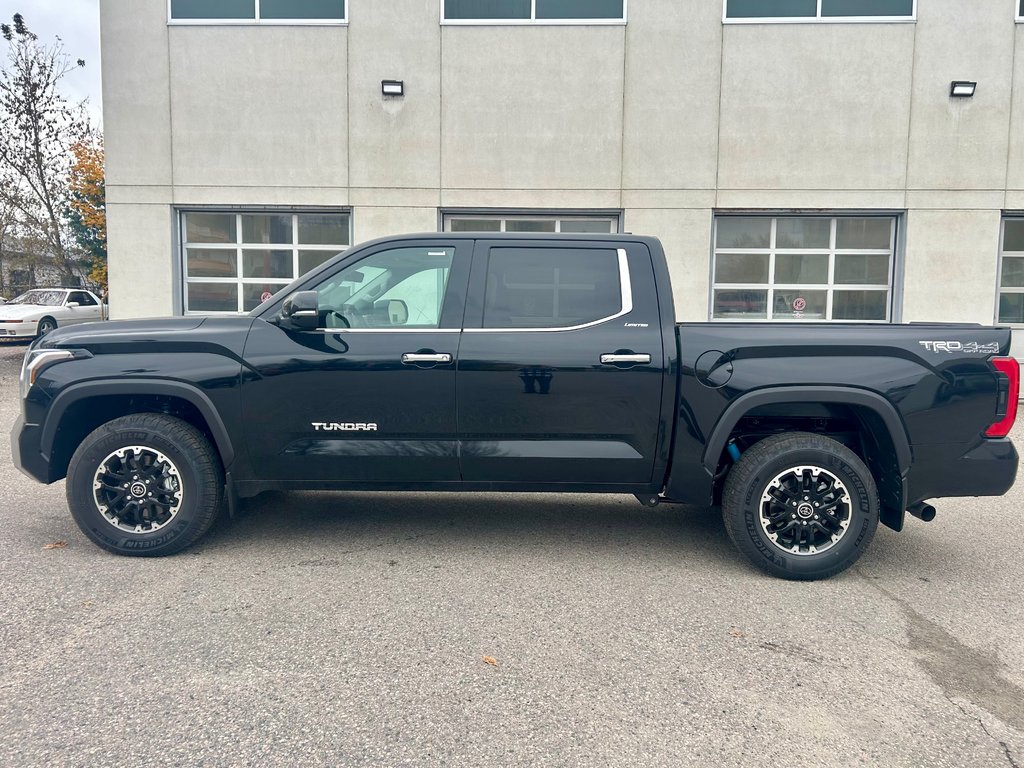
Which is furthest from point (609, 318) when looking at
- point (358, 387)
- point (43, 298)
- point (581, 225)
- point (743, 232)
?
point (43, 298)

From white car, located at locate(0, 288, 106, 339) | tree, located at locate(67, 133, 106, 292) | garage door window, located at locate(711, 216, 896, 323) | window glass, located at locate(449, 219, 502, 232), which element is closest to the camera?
garage door window, located at locate(711, 216, 896, 323)

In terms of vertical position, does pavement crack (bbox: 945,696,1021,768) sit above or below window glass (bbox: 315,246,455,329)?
below

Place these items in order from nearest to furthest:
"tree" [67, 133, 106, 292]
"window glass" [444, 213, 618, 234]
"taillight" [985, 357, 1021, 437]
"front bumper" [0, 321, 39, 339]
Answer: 1. "taillight" [985, 357, 1021, 437]
2. "window glass" [444, 213, 618, 234]
3. "front bumper" [0, 321, 39, 339]
4. "tree" [67, 133, 106, 292]

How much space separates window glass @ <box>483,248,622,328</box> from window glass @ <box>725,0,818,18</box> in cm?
896

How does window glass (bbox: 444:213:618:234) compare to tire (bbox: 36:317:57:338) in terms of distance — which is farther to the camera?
tire (bbox: 36:317:57:338)

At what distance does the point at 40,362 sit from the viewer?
4301 mm

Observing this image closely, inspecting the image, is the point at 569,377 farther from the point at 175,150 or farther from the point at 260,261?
the point at 175,150

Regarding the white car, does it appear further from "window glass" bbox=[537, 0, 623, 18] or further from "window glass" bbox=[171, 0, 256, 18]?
"window glass" bbox=[537, 0, 623, 18]

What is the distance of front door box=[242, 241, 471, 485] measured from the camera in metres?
4.20

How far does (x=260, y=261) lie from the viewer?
11.9m

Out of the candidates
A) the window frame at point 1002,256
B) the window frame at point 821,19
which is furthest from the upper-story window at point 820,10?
→ the window frame at point 1002,256

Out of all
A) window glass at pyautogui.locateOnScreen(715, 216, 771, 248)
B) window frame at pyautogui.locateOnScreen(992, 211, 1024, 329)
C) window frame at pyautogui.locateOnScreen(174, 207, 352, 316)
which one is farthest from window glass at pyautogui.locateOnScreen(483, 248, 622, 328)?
window frame at pyautogui.locateOnScreen(992, 211, 1024, 329)

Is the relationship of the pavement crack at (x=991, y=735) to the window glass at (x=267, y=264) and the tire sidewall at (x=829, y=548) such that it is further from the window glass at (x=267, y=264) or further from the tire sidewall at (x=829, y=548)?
the window glass at (x=267, y=264)

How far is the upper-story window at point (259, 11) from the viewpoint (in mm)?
11508
